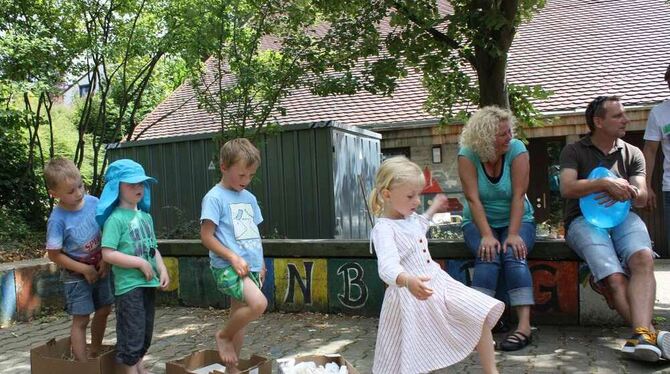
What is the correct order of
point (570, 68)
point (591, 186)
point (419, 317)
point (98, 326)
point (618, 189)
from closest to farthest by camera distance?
point (419, 317), point (98, 326), point (618, 189), point (591, 186), point (570, 68)

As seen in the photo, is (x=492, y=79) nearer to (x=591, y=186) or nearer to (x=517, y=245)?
(x=591, y=186)

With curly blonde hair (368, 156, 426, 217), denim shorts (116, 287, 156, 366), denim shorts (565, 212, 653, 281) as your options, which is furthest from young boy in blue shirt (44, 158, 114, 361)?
denim shorts (565, 212, 653, 281)

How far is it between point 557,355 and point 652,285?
0.76 m

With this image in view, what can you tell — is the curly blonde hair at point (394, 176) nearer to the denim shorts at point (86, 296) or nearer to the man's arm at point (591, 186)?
the man's arm at point (591, 186)

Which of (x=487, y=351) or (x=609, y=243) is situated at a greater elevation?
(x=609, y=243)

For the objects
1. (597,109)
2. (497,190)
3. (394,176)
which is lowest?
(497,190)

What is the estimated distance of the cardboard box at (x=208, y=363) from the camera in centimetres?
329

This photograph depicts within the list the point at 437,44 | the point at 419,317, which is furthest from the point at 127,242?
the point at 437,44

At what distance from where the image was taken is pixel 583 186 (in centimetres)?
420

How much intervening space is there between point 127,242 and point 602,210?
317 cm

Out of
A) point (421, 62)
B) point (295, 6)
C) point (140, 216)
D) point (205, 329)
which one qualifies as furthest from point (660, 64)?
point (140, 216)

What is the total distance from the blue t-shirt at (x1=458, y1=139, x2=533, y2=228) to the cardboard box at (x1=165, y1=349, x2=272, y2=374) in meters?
2.02

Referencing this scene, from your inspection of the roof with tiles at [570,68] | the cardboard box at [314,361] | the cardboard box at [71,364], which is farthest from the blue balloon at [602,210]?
the roof with tiles at [570,68]

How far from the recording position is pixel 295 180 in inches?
351
